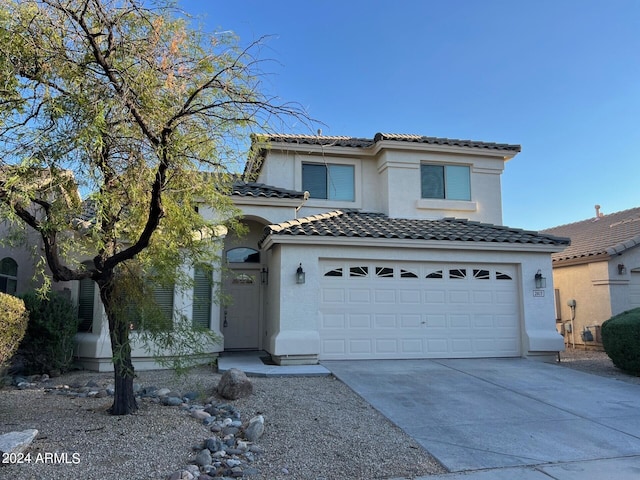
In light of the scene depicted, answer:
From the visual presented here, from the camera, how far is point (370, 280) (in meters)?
11.4

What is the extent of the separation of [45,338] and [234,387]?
5472 mm

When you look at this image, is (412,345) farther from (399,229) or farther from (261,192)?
(261,192)

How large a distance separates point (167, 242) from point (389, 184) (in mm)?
8913

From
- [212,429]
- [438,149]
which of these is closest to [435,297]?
[438,149]

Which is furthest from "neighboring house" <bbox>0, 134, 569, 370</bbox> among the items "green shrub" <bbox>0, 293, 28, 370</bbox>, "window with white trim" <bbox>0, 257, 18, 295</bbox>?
"green shrub" <bbox>0, 293, 28, 370</bbox>

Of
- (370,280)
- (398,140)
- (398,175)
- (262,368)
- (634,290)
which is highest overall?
(398,140)

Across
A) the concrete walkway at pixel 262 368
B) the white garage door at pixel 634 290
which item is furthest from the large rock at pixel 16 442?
the white garage door at pixel 634 290

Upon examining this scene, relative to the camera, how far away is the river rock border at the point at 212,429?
15.2 ft

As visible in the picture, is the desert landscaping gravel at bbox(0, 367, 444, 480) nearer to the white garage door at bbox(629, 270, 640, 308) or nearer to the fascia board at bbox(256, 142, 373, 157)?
the fascia board at bbox(256, 142, 373, 157)

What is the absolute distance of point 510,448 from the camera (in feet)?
18.0

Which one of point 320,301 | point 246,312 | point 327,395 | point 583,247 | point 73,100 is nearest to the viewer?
point 73,100

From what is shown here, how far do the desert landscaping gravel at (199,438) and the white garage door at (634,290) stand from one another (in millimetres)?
12394

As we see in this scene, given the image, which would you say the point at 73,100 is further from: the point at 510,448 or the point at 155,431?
the point at 510,448

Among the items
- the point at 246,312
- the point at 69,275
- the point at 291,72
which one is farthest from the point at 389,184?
the point at 69,275
